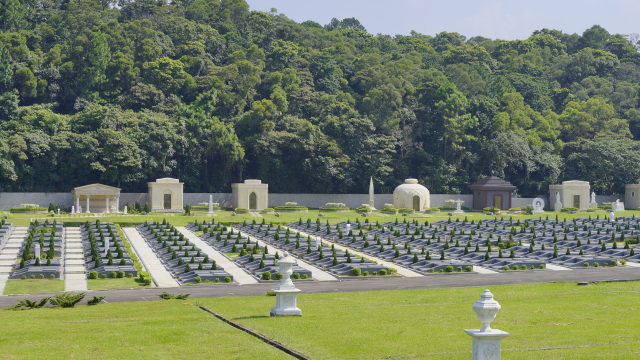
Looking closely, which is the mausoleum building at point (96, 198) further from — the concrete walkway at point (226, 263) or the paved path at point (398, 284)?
the paved path at point (398, 284)

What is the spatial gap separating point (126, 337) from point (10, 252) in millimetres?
31627

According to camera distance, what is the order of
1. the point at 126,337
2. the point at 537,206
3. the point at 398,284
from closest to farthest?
the point at 126,337 < the point at 398,284 < the point at 537,206

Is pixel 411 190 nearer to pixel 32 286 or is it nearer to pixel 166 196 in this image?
pixel 166 196

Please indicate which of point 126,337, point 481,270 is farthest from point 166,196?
point 126,337

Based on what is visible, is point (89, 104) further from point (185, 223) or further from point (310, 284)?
point (310, 284)

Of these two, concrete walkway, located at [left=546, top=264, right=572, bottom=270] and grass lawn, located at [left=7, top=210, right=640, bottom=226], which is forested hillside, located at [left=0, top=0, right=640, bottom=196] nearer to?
grass lawn, located at [left=7, top=210, right=640, bottom=226]

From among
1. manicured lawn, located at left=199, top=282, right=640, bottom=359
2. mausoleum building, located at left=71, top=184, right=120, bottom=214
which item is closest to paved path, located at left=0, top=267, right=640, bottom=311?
manicured lawn, located at left=199, top=282, right=640, bottom=359

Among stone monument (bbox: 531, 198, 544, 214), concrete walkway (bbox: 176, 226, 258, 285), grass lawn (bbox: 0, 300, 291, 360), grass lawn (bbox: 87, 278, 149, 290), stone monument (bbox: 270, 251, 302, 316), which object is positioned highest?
stone monument (bbox: 531, 198, 544, 214)

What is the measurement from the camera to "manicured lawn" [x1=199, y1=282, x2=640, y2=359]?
14.0 metres

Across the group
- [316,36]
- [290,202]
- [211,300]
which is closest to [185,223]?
[290,202]

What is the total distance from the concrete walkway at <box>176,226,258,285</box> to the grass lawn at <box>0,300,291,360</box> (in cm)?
1236

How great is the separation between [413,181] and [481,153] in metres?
18.5

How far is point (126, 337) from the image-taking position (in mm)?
15852

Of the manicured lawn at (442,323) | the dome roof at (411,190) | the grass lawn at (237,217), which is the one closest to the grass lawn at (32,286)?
the manicured lawn at (442,323)
